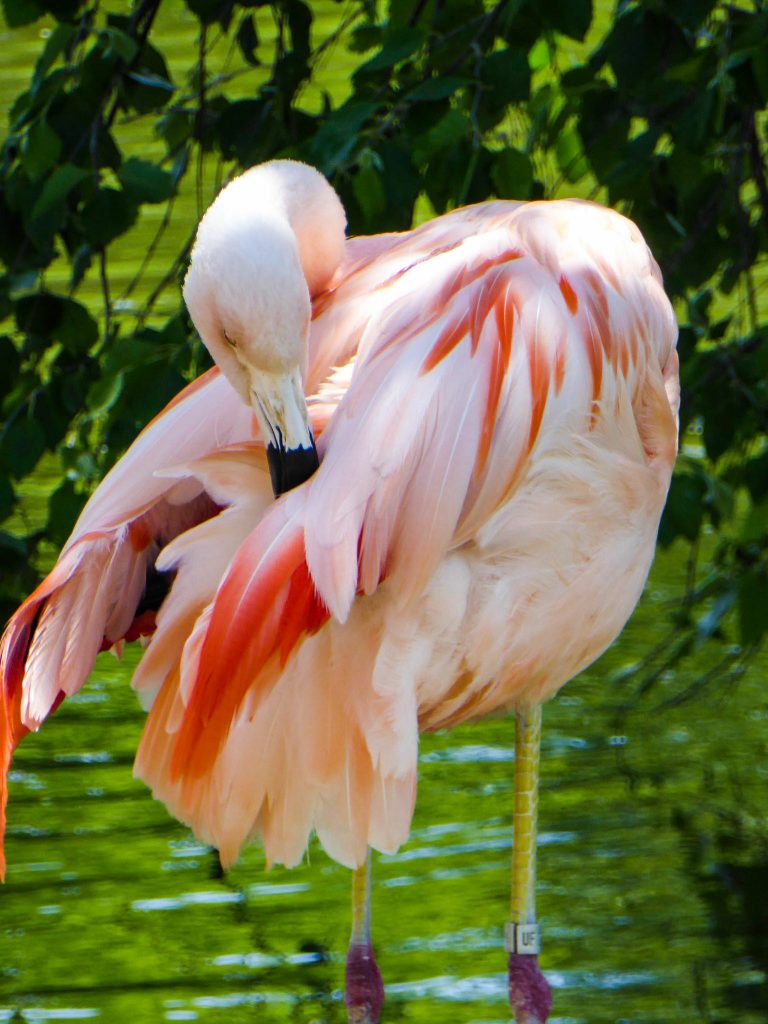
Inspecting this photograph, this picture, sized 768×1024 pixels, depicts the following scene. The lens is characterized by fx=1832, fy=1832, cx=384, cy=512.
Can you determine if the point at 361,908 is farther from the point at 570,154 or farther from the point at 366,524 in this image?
the point at 570,154

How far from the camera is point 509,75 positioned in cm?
274

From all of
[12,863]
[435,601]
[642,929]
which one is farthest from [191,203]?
[435,601]

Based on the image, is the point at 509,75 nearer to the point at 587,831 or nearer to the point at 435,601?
the point at 435,601

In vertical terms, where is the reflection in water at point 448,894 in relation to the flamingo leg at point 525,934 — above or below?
below

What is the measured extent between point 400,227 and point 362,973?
3.77ft

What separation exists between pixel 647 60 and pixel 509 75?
0.24 meters

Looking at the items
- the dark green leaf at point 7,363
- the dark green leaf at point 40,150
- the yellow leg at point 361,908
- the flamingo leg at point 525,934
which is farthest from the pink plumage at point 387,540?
the dark green leaf at point 7,363

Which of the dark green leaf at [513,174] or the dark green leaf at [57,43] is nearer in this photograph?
the dark green leaf at [513,174]

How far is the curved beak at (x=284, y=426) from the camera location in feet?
7.34

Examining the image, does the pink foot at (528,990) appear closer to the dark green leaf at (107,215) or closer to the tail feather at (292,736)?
the tail feather at (292,736)

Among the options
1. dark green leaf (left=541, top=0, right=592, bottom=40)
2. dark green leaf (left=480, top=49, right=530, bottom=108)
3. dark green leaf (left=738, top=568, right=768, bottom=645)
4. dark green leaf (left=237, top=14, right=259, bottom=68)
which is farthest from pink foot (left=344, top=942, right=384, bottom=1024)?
dark green leaf (left=237, top=14, right=259, bottom=68)

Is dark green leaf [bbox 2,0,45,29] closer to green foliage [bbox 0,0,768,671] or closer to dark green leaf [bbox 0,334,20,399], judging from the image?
green foliage [bbox 0,0,768,671]

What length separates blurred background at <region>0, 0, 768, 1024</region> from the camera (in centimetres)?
279

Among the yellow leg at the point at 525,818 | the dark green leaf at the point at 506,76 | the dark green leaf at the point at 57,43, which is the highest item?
the dark green leaf at the point at 57,43
